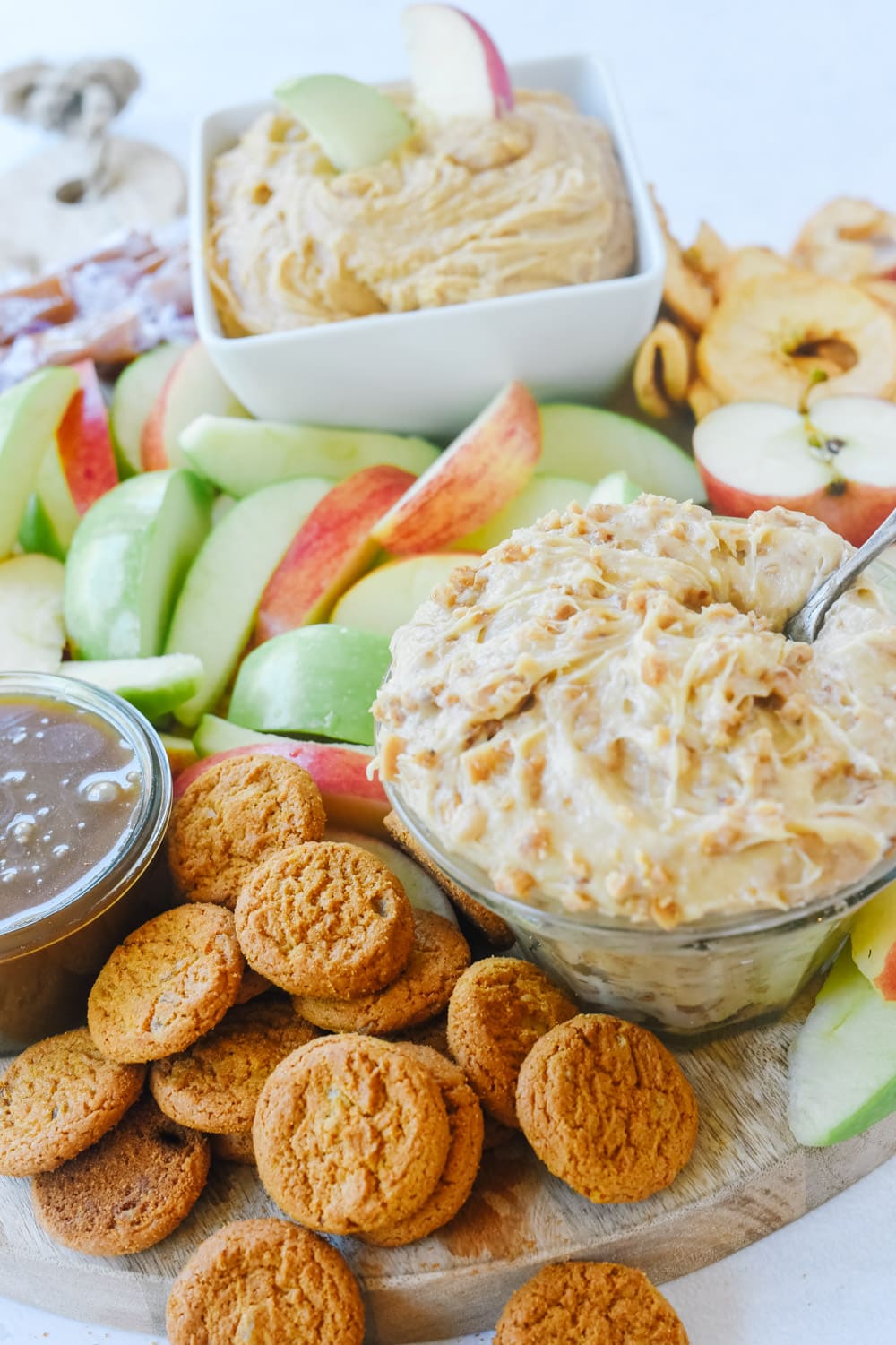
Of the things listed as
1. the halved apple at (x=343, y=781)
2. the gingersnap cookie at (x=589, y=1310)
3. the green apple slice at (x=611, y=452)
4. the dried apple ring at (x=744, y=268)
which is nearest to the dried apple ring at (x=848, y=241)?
the dried apple ring at (x=744, y=268)

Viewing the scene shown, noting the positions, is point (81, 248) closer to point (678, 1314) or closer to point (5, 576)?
point (5, 576)

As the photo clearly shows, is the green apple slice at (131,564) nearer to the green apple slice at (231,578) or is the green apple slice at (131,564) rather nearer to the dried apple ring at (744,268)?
the green apple slice at (231,578)

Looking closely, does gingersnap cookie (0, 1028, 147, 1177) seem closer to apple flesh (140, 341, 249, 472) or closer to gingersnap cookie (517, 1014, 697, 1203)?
gingersnap cookie (517, 1014, 697, 1203)

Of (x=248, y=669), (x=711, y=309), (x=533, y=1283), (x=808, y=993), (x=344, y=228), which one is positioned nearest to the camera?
(x=533, y=1283)

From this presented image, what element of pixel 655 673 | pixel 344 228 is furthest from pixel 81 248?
pixel 655 673

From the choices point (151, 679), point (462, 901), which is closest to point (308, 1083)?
point (462, 901)

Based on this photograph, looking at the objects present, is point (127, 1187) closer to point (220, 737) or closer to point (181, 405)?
point (220, 737)
